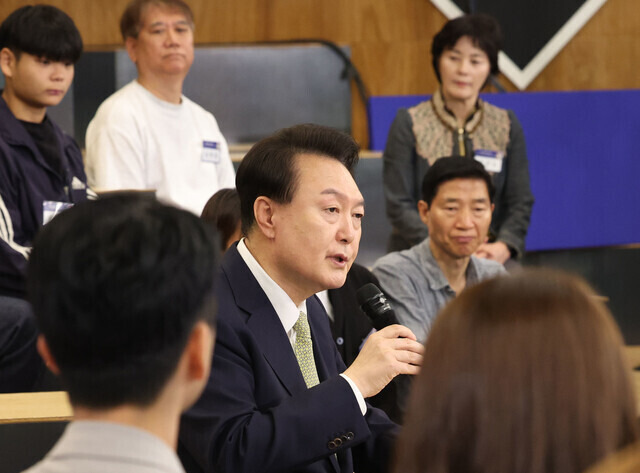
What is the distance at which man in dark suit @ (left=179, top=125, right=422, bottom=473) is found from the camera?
1.53 meters

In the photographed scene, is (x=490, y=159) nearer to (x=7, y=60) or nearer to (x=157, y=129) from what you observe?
(x=157, y=129)

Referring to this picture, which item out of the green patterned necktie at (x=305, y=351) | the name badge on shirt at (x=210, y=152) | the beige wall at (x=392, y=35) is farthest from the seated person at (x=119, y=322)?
the beige wall at (x=392, y=35)

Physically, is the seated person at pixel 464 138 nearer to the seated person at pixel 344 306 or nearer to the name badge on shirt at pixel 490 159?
the name badge on shirt at pixel 490 159

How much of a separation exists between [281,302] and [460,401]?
0.88 metres

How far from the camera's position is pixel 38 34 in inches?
125

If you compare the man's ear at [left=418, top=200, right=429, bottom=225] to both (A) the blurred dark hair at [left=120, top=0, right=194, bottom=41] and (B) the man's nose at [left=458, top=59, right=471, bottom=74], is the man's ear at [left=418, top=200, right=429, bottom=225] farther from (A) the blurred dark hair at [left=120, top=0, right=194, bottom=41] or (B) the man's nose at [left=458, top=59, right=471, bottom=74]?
(A) the blurred dark hair at [left=120, top=0, right=194, bottom=41]

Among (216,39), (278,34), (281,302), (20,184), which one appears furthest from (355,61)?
(281,302)

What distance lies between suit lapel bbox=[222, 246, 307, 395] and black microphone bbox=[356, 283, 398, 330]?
190 millimetres

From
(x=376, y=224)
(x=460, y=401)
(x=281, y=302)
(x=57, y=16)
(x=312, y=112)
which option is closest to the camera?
(x=460, y=401)

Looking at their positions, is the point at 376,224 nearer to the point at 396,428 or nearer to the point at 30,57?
the point at 30,57

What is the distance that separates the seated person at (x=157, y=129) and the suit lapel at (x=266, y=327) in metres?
1.87

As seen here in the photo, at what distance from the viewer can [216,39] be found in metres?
5.25

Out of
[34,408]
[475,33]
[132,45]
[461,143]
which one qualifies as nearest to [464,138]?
[461,143]

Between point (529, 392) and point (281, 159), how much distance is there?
1034 millimetres
